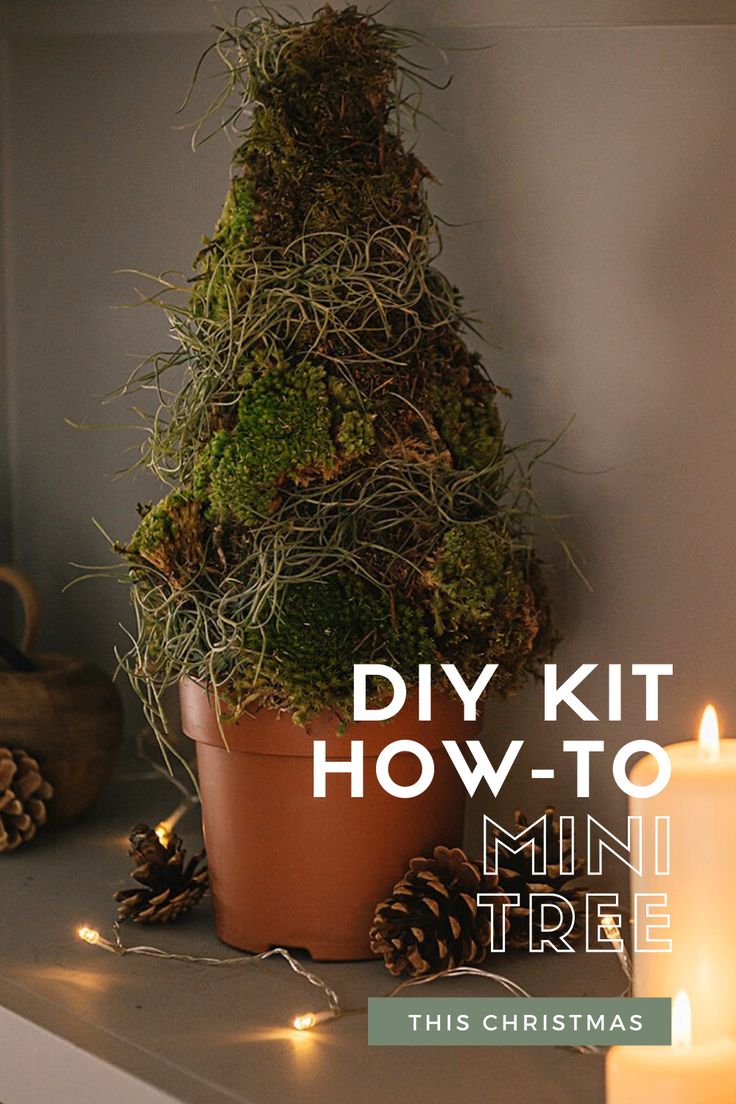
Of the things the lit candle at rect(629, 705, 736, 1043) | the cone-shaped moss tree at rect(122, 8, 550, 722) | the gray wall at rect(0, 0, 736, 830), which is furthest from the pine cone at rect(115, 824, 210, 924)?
the lit candle at rect(629, 705, 736, 1043)

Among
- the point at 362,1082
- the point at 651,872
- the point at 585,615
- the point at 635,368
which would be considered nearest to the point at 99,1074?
the point at 362,1082

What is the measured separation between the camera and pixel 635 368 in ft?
2.61

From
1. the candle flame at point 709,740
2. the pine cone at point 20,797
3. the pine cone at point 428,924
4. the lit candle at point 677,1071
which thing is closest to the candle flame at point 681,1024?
the lit candle at point 677,1071

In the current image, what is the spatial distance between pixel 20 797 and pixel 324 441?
1.39 feet

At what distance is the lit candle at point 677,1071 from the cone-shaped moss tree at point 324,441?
26 centimetres

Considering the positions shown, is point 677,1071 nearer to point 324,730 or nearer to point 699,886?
point 699,886

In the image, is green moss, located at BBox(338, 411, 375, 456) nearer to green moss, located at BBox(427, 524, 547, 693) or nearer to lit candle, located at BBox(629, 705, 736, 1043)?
green moss, located at BBox(427, 524, 547, 693)

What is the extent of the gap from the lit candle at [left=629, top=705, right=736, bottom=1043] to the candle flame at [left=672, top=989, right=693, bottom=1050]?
2 cm

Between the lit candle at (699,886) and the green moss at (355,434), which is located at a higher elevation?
the green moss at (355,434)

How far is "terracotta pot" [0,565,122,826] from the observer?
3.13 ft

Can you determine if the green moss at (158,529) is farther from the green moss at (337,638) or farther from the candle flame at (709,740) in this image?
the candle flame at (709,740)

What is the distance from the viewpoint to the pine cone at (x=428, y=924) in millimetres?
705

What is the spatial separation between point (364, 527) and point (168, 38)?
0.53 meters

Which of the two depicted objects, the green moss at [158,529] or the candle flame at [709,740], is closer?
the candle flame at [709,740]
